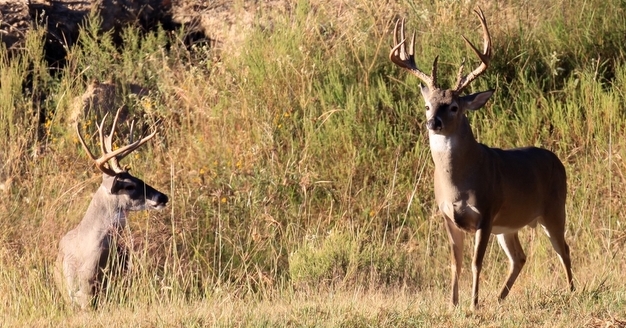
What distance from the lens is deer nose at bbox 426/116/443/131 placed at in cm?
671

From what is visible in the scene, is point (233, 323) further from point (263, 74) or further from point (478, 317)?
point (263, 74)

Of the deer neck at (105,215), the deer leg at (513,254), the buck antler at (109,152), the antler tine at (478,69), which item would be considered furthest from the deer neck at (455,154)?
the deer neck at (105,215)

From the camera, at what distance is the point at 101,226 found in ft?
27.1

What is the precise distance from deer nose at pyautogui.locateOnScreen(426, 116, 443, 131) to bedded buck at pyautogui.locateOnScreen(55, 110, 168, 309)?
2.36 metres

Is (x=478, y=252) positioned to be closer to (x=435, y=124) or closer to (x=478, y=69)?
(x=435, y=124)

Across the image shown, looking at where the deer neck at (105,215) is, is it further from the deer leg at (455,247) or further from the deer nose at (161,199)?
the deer leg at (455,247)

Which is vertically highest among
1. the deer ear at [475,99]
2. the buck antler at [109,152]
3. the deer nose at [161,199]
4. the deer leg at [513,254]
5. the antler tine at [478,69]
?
the antler tine at [478,69]

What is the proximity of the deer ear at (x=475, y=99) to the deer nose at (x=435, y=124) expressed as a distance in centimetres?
30

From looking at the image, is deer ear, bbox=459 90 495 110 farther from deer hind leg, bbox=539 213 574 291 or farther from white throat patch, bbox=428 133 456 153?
deer hind leg, bbox=539 213 574 291

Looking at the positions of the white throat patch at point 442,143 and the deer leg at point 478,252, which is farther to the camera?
the white throat patch at point 442,143

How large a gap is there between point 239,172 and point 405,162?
151 centimetres

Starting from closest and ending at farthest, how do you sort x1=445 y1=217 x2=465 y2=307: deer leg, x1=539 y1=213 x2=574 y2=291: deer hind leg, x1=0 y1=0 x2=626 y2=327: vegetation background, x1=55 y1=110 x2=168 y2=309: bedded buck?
x1=445 y1=217 x2=465 y2=307: deer leg, x1=539 y1=213 x2=574 y2=291: deer hind leg, x1=55 y1=110 x2=168 y2=309: bedded buck, x1=0 y1=0 x2=626 y2=327: vegetation background

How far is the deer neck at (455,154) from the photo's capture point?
690 centimetres

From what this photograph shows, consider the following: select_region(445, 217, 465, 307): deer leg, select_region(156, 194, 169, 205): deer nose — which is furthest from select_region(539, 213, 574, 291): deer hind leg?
select_region(156, 194, 169, 205): deer nose
